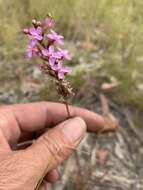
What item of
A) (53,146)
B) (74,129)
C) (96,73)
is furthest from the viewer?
(96,73)

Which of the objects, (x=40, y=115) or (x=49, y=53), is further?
(x=40, y=115)

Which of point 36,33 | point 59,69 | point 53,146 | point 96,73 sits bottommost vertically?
point 53,146

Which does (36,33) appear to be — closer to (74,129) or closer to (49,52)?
(49,52)

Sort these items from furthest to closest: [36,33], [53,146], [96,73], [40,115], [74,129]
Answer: [96,73]
[40,115]
[74,129]
[53,146]
[36,33]

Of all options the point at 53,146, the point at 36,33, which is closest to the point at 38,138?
the point at 53,146

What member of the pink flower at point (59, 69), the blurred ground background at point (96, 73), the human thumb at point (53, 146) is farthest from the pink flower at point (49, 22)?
the blurred ground background at point (96, 73)

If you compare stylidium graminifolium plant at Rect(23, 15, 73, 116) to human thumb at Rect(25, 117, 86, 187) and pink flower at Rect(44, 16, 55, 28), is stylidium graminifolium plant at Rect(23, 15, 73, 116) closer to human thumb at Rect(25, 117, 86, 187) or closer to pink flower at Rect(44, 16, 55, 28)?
pink flower at Rect(44, 16, 55, 28)

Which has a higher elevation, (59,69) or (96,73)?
(59,69)

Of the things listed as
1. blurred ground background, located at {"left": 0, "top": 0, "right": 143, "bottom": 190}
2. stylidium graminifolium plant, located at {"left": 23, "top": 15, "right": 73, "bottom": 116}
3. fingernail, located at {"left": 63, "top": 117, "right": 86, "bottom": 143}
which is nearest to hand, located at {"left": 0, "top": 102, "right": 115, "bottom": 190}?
fingernail, located at {"left": 63, "top": 117, "right": 86, "bottom": 143}

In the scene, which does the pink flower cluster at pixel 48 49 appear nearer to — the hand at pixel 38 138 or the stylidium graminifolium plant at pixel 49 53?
the stylidium graminifolium plant at pixel 49 53
